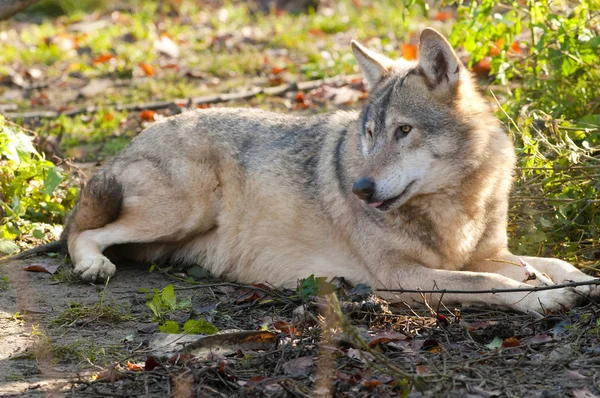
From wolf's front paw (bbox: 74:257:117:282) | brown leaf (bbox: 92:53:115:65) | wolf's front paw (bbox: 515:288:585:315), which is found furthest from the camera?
brown leaf (bbox: 92:53:115:65)

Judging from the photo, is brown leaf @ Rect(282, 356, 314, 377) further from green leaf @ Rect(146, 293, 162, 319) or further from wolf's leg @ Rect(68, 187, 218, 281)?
wolf's leg @ Rect(68, 187, 218, 281)

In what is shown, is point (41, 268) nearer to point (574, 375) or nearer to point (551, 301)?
point (551, 301)

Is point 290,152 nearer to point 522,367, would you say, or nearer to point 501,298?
point 501,298

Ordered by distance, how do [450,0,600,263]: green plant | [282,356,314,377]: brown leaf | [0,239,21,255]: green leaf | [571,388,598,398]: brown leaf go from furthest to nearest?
1. [0,239,21,255]: green leaf
2. [450,0,600,263]: green plant
3. [282,356,314,377]: brown leaf
4. [571,388,598,398]: brown leaf

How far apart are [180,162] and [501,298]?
260 centimetres

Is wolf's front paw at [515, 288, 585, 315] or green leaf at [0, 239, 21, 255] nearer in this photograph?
wolf's front paw at [515, 288, 585, 315]

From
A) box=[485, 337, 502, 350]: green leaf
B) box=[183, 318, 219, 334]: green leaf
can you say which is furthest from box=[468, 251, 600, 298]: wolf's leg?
box=[183, 318, 219, 334]: green leaf

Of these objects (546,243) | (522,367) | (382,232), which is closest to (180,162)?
(382,232)

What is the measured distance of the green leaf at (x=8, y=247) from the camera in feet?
18.9

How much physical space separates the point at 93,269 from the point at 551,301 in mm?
3012

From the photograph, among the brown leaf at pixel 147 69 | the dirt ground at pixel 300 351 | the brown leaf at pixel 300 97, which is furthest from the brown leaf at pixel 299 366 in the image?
the brown leaf at pixel 147 69

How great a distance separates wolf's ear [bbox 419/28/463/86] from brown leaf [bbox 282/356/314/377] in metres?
2.01

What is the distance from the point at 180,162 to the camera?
588 cm

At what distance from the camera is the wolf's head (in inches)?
184
